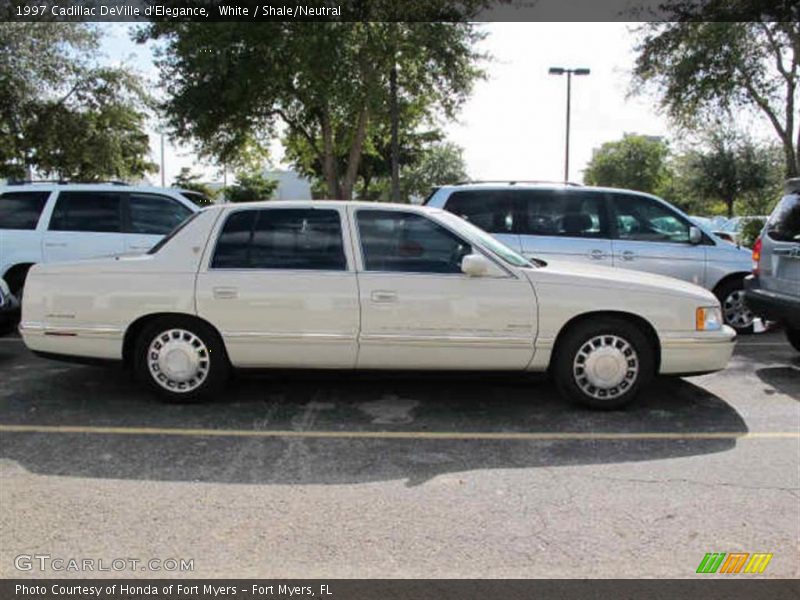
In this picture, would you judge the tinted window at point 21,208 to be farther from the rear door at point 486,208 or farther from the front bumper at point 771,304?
the front bumper at point 771,304

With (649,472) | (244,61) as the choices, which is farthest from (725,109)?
(649,472)

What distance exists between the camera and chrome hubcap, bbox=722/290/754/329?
875cm

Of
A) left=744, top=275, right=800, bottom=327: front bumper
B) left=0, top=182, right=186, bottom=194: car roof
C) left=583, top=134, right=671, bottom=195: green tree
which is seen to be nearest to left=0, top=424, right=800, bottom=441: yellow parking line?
left=744, top=275, right=800, bottom=327: front bumper

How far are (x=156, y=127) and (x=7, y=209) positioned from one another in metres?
12.0

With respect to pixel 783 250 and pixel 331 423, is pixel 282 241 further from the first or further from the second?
pixel 783 250

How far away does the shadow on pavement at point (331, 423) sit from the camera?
441 cm

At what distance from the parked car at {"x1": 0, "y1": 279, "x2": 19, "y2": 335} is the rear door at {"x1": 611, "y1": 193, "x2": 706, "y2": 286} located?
21.3ft

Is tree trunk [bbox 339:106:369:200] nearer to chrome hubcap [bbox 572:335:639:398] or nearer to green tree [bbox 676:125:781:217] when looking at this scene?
chrome hubcap [bbox 572:335:639:398]

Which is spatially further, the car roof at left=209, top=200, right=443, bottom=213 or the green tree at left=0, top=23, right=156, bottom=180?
the green tree at left=0, top=23, right=156, bottom=180

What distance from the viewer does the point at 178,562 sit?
10.7 ft

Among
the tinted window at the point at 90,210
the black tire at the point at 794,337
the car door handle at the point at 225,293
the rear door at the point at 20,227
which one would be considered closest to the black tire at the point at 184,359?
the car door handle at the point at 225,293

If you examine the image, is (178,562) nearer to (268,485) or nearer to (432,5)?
(268,485)
